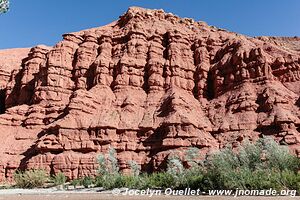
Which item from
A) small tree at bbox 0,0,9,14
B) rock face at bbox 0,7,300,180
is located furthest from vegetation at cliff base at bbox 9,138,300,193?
small tree at bbox 0,0,9,14

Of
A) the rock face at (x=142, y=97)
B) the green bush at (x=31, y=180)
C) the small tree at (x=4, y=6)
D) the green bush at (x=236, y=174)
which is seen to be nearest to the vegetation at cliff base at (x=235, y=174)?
the green bush at (x=236, y=174)

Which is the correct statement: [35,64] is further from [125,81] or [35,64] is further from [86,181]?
[86,181]

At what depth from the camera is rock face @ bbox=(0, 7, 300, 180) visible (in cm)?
5006

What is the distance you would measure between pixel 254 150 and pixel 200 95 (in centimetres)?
3341

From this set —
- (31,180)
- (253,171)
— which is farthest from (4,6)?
(31,180)

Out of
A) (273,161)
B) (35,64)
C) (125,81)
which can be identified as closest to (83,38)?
(35,64)

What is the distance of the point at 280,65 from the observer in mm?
57438

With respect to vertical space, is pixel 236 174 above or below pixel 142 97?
below

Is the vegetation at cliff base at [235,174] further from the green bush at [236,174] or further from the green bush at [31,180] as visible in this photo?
the green bush at [31,180]

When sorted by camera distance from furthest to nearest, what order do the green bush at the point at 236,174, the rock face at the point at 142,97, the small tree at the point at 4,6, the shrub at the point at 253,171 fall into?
the rock face at the point at 142,97 < the green bush at the point at 236,174 < the shrub at the point at 253,171 < the small tree at the point at 4,6

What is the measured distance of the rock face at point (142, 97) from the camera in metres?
50.1

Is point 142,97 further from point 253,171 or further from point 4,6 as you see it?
point 4,6

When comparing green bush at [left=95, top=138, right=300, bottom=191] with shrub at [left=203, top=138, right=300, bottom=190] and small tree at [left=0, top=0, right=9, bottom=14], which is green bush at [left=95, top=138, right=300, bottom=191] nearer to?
shrub at [left=203, top=138, right=300, bottom=190]

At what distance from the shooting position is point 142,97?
6134 cm
